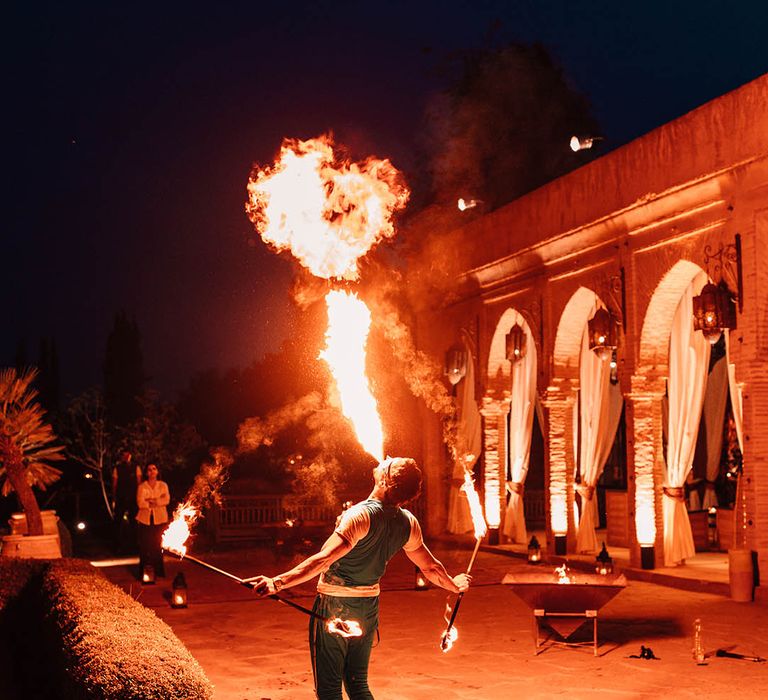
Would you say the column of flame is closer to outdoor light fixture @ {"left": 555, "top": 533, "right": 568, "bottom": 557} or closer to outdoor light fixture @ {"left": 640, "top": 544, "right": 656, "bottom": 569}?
outdoor light fixture @ {"left": 640, "top": 544, "right": 656, "bottom": 569}

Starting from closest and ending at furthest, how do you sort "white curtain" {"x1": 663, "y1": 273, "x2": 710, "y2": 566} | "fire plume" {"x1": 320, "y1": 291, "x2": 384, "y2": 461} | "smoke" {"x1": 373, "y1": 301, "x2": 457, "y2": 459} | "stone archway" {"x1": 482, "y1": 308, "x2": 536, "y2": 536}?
"fire plume" {"x1": 320, "y1": 291, "x2": 384, "y2": 461}, "white curtain" {"x1": 663, "y1": 273, "x2": 710, "y2": 566}, "stone archway" {"x1": 482, "y1": 308, "x2": 536, "y2": 536}, "smoke" {"x1": 373, "y1": 301, "x2": 457, "y2": 459}

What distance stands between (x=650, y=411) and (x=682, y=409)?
1.60 feet

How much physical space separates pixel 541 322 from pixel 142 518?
728 cm

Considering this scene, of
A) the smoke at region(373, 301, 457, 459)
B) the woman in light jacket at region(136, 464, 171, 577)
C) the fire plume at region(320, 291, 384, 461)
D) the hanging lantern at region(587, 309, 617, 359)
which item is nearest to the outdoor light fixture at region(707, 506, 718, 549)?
the hanging lantern at region(587, 309, 617, 359)

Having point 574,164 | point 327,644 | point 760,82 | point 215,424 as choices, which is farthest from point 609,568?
point 215,424

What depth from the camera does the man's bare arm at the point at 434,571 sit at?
545cm

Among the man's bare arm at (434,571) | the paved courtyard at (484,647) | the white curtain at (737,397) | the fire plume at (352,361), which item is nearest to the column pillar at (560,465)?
the paved courtyard at (484,647)

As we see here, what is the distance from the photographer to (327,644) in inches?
195

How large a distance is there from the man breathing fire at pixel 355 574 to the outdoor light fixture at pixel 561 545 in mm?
11619

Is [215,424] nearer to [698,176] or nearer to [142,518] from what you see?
[142,518]

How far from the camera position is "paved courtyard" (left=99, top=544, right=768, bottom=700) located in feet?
25.1

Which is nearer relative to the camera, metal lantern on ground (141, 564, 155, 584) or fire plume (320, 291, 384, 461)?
fire plume (320, 291, 384, 461)

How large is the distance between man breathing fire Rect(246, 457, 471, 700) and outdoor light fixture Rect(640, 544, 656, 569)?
9.55 meters

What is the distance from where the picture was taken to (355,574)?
5086 mm
